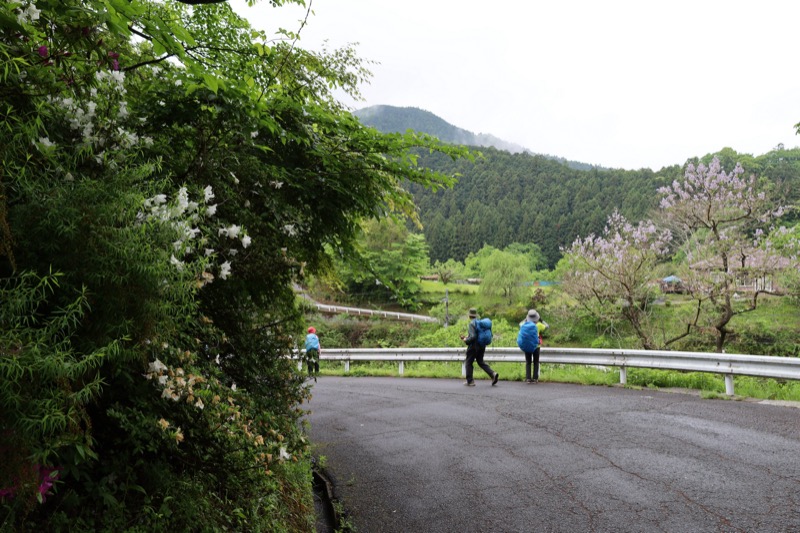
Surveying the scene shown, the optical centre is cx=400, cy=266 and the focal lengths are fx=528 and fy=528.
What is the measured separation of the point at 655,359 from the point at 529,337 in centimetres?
246

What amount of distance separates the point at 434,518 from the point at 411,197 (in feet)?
11.8

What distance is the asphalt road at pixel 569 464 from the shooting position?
414 cm

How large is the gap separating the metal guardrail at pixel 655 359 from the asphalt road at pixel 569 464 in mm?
863

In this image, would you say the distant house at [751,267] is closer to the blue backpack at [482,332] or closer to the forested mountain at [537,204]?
the blue backpack at [482,332]

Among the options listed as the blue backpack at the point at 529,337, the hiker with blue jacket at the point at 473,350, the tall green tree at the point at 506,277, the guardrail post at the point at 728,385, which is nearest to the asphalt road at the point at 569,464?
the guardrail post at the point at 728,385

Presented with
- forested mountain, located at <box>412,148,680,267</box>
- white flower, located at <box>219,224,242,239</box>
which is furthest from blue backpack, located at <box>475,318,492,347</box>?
forested mountain, located at <box>412,148,680,267</box>

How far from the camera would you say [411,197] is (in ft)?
21.1

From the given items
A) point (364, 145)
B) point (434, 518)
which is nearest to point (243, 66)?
point (364, 145)

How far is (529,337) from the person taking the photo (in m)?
11.1

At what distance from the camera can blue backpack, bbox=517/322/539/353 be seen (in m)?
11.2

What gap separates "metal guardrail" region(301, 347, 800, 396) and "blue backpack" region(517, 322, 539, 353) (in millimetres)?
1530

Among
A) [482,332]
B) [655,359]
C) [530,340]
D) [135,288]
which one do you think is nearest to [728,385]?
[655,359]

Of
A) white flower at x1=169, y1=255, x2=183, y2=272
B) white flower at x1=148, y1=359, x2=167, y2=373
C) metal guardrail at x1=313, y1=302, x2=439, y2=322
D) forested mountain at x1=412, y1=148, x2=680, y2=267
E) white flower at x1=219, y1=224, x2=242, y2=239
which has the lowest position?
metal guardrail at x1=313, y1=302, x2=439, y2=322

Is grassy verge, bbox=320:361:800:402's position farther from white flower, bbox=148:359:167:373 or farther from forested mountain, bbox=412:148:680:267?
forested mountain, bbox=412:148:680:267
